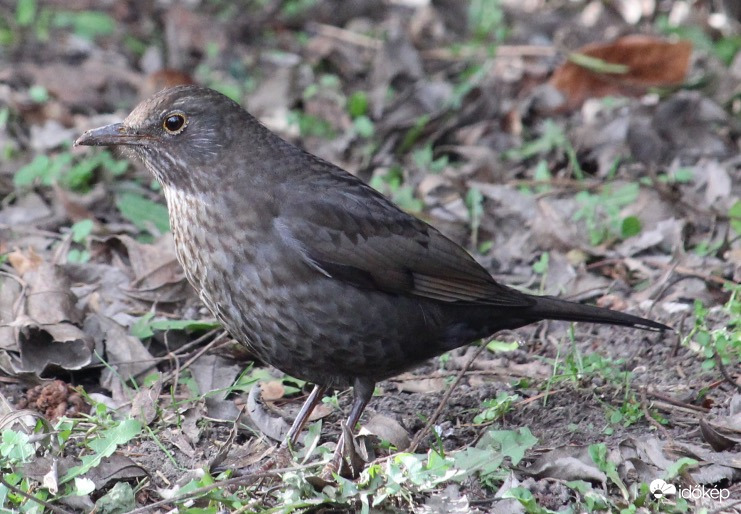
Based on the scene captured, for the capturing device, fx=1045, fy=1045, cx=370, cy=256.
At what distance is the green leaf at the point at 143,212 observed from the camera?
6605 mm

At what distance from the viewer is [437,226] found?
668 cm

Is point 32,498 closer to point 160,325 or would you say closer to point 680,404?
point 160,325

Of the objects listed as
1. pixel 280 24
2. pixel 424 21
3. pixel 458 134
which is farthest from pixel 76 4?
pixel 458 134

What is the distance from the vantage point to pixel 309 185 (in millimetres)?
4840

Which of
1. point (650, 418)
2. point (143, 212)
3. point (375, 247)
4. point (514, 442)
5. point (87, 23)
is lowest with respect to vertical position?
point (650, 418)

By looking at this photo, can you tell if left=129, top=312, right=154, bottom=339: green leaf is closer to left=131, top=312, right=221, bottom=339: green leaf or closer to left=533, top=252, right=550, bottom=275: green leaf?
left=131, top=312, right=221, bottom=339: green leaf

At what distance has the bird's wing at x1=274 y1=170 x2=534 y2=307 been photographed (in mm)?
4656

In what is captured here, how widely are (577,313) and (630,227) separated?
167cm

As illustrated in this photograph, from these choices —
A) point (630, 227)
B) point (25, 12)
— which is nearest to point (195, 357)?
point (630, 227)

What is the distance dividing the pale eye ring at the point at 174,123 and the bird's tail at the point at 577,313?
1853mm

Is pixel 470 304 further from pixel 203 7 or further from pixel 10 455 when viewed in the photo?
pixel 203 7

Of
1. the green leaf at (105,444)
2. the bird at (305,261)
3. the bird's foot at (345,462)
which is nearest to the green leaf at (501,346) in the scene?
the bird at (305,261)

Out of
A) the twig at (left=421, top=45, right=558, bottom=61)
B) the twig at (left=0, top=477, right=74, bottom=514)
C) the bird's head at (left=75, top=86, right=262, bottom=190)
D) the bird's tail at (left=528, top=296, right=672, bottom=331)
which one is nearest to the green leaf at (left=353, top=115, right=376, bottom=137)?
the twig at (left=421, top=45, right=558, bottom=61)

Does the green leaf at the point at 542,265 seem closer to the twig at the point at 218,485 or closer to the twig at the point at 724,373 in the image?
the twig at the point at 724,373
